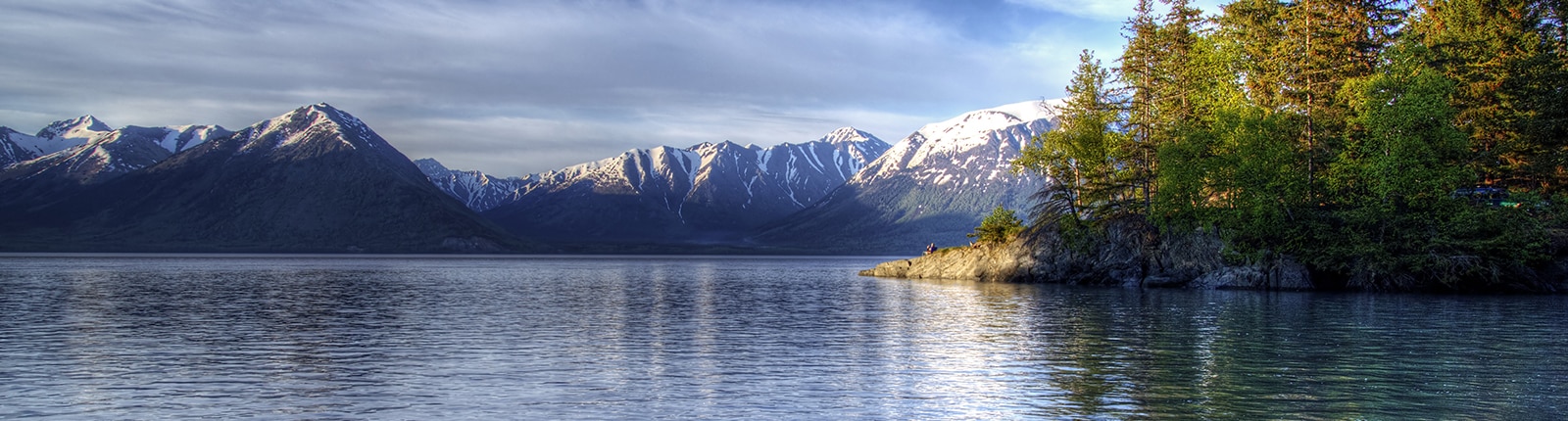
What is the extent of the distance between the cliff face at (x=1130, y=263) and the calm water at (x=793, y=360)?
1922 centimetres

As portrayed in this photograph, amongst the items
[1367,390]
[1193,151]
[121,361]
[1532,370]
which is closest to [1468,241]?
[1193,151]

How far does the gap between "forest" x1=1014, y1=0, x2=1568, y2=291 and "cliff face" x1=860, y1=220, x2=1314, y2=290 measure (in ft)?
Result: 3.88

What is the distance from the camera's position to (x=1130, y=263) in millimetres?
91750

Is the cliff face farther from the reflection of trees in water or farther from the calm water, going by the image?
the reflection of trees in water

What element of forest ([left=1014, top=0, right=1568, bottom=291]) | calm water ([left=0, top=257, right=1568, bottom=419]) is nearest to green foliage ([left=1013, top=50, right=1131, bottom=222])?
forest ([left=1014, top=0, right=1568, bottom=291])

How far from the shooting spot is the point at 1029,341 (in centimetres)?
3991

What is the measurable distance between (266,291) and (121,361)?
173 feet

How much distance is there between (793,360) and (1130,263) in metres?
64.8

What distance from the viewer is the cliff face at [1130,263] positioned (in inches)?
3253

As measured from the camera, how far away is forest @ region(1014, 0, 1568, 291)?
74.8 m

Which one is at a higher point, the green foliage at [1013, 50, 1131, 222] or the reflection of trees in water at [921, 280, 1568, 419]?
the green foliage at [1013, 50, 1131, 222]

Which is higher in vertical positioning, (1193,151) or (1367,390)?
(1193,151)

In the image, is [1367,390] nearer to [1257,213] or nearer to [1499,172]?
[1257,213]

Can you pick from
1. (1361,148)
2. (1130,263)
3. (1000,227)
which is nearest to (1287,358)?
(1361,148)
